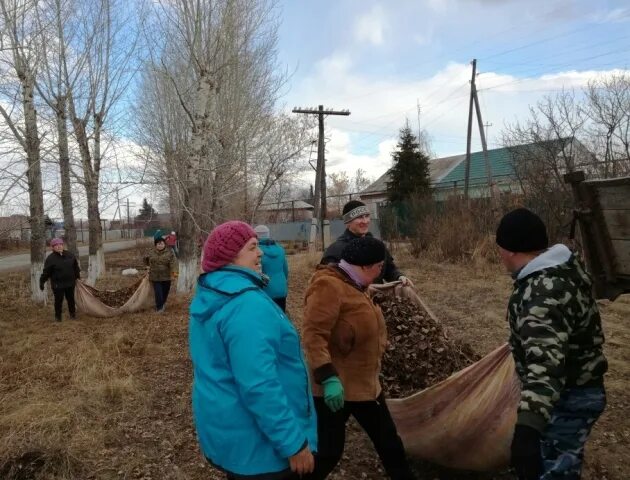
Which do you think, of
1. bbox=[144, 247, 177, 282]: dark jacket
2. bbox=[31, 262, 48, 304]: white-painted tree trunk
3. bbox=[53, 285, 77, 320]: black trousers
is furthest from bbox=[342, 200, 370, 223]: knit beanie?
bbox=[31, 262, 48, 304]: white-painted tree trunk

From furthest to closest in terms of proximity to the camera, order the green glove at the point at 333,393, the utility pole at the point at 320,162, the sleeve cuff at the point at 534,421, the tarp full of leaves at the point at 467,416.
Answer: the utility pole at the point at 320,162, the tarp full of leaves at the point at 467,416, the green glove at the point at 333,393, the sleeve cuff at the point at 534,421

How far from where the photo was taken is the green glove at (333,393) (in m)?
2.15

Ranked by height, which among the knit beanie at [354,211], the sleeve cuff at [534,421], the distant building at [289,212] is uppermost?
the distant building at [289,212]

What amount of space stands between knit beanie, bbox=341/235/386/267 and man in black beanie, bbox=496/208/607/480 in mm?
643

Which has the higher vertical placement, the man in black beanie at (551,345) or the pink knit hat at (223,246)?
the pink knit hat at (223,246)

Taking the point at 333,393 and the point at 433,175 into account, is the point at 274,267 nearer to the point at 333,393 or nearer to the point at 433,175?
the point at 333,393

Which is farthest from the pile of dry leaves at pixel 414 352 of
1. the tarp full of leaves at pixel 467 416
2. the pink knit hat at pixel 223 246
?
the pink knit hat at pixel 223 246

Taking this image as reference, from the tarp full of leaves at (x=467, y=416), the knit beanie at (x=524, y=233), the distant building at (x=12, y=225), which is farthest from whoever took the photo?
the distant building at (x=12, y=225)

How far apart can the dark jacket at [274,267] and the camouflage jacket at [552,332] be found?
3589mm

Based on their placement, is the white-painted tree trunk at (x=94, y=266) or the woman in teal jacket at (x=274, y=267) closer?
the woman in teal jacket at (x=274, y=267)

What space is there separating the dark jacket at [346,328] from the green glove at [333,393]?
4.3 inches

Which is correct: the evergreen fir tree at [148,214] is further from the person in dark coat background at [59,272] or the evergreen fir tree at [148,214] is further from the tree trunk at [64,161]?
the person in dark coat background at [59,272]

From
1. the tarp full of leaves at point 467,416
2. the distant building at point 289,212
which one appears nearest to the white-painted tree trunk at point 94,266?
the tarp full of leaves at point 467,416

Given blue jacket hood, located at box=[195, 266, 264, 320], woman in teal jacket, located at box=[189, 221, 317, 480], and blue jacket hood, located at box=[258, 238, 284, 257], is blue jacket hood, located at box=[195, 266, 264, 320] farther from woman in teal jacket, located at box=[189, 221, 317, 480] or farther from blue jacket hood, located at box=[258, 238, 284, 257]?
blue jacket hood, located at box=[258, 238, 284, 257]
